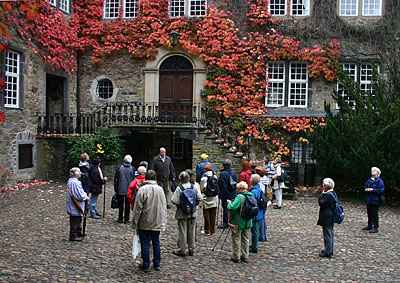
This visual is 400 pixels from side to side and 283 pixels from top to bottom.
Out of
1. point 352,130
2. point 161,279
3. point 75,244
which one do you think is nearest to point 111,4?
point 352,130

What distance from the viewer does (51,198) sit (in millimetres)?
12320

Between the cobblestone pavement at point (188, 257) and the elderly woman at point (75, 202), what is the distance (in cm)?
24

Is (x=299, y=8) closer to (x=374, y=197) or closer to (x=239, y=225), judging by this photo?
(x=374, y=197)

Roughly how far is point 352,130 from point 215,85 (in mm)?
6007

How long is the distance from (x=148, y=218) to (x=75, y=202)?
203 cm

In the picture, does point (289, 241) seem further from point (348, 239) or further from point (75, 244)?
point (75, 244)

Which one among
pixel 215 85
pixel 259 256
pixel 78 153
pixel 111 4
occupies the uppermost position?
pixel 111 4

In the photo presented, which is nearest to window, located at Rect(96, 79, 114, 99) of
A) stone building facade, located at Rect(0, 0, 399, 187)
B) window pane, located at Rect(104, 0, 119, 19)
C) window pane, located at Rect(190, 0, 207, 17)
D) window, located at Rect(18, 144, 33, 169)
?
stone building facade, located at Rect(0, 0, 399, 187)

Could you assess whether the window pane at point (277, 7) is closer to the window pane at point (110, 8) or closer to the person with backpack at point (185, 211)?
the window pane at point (110, 8)

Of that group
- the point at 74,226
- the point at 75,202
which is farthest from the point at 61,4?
the point at 74,226

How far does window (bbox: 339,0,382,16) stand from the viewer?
1700 cm

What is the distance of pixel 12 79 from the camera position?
14.4m

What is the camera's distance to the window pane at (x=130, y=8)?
1808cm

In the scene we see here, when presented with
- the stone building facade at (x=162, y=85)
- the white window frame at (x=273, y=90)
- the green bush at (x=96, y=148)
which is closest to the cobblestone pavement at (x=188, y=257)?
the green bush at (x=96, y=148)
